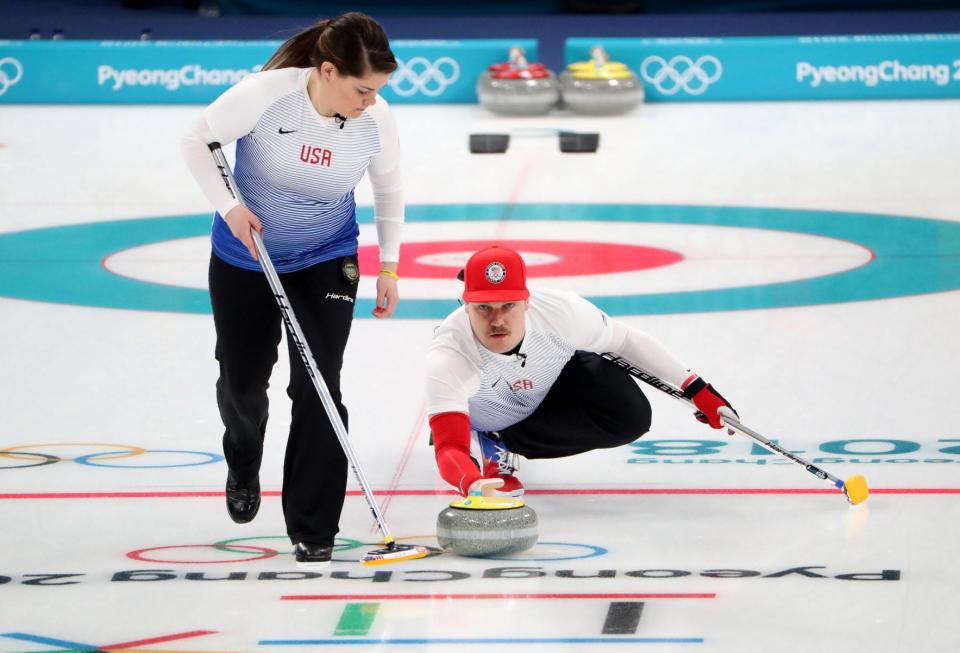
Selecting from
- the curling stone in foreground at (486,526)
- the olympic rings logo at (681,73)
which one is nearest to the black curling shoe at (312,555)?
the curling stone in foreground at (486,526)

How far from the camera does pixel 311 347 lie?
4543mm

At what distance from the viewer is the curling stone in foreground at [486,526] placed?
4.49 m

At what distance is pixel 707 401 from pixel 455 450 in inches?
35.8

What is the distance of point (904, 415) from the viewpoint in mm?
6141

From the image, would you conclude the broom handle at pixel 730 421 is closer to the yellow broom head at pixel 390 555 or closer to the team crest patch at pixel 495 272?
the team crest patch at pixel 495 272

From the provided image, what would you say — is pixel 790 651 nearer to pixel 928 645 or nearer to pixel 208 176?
pixel 928 645

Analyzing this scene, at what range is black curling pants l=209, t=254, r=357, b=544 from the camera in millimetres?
4543

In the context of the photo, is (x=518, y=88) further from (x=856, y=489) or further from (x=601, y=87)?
(x=856, y=489)

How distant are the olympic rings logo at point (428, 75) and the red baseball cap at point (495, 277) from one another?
12697mm

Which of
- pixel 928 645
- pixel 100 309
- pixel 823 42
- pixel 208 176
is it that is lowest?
pixel 928 645

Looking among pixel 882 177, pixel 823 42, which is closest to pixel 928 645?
pixel 882 177

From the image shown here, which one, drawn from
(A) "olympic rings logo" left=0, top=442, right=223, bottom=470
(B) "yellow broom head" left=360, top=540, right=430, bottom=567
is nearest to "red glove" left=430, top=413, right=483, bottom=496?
(B) "yellow broom head" left=360, top=540, right=430, bottom=567

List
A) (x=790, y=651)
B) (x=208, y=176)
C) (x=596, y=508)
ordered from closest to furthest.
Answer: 1. (x=790, y=651)
2. (x=208, y=176)
3. (x=596, y=508)

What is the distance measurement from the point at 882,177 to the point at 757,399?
Result: 6.25 m
